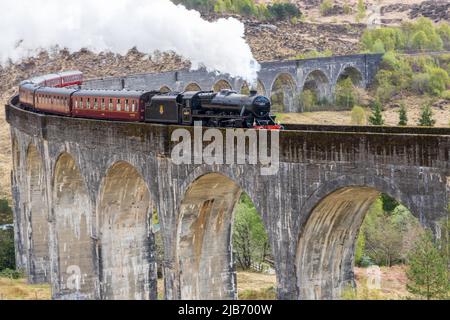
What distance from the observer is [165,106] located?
2467 cm

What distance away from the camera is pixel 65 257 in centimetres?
3041

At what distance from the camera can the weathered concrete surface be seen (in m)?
15.8

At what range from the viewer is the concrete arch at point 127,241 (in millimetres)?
26438

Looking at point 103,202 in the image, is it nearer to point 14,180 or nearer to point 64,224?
point 64,224

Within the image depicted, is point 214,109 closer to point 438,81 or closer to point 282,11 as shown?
A: point 438,81

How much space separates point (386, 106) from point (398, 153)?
199 feet

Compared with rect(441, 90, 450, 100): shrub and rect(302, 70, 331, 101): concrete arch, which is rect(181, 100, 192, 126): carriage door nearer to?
rect(302, 70, 331, 101): concrete arch

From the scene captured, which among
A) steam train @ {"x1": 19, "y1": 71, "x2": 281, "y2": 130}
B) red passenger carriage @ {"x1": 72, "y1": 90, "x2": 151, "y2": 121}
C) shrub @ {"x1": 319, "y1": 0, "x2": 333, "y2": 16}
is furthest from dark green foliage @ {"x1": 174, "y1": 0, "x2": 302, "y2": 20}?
red passenger carriage @ {"x1": 72, "y1": 90, "x2": 151, "y2": 121}

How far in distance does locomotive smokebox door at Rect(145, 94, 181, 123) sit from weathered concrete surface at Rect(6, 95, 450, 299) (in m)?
1.56

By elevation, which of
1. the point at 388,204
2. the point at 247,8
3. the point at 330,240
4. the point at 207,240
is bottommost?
the point at 388,204

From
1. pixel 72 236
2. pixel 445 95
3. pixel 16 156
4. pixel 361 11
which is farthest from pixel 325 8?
pixel 72 236

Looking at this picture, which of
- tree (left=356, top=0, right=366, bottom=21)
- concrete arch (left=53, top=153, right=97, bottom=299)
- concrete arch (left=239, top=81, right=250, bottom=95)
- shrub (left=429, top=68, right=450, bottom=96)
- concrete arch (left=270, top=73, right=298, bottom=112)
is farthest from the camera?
tree (left=356, top=0, right=366, bottom=21)

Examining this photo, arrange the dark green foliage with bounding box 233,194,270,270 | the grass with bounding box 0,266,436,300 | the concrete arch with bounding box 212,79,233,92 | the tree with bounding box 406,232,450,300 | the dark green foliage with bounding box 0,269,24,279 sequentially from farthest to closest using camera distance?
1. the concrete arch with bounding box 212,79,233,92
2. the dark green foliage with bounding box 0,269,24,279
3. the dark green foliage with bounding box 233,194,270,270
4. the grass with bounding box 0,266,436,300
5. the tree with bounding box 406,232,450,300

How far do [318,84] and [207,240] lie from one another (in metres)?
59.0
